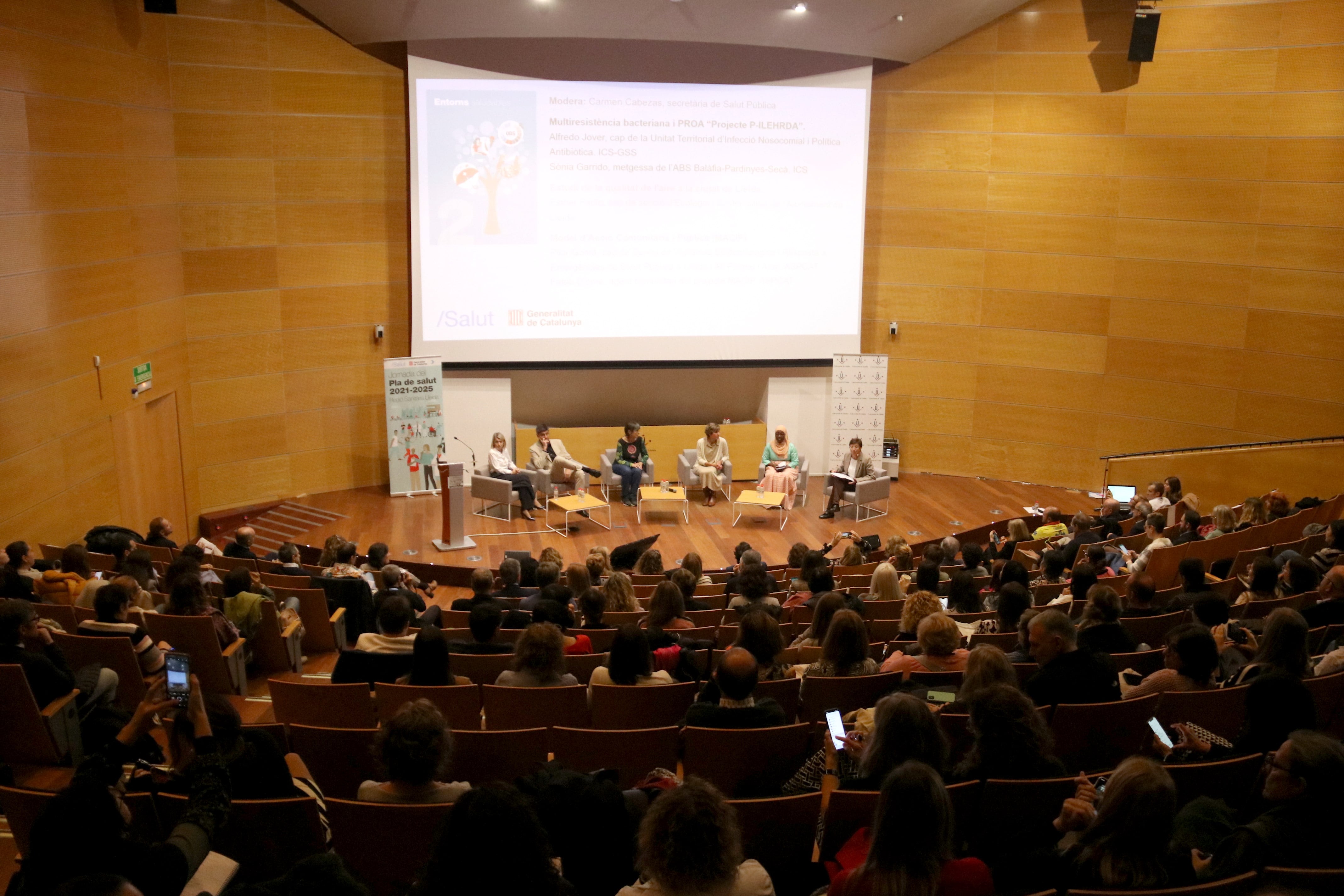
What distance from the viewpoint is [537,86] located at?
1205 cm

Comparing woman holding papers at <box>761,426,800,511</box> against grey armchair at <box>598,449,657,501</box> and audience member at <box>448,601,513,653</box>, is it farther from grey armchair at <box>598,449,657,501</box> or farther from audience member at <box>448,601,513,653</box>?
audience member at <box>448,601,513,653</box>

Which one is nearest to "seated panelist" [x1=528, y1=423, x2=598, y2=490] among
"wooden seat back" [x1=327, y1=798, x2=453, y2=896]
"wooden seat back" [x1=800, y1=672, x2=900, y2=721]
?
"wooden seat back" [x1=800, y1=672, x2=900, y2=721]

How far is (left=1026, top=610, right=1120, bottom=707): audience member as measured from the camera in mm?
3982

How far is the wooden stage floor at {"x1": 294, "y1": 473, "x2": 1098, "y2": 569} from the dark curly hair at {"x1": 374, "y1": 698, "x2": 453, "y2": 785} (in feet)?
22.3

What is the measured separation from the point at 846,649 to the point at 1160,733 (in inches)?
47.0

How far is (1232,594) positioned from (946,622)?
300cm

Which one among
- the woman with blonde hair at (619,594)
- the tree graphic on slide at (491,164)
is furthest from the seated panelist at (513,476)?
the woman with blonde hair at (619,594)

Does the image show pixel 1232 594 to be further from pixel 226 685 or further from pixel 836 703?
pixel 226 685

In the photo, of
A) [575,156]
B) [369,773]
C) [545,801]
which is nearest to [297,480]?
[575,156]

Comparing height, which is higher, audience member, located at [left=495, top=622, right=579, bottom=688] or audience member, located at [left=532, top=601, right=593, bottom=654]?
audience member, located at [left=495, top=622, right=579, bottom=688]

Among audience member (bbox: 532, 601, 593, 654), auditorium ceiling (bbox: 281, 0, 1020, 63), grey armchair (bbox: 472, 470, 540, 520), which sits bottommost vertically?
grey armchair (bbox: 472, 470, 540, 520)

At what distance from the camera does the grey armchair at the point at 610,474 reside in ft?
39.6

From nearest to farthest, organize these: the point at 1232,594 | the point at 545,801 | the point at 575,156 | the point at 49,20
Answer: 1. the point at 545,801
2. the point at 1232,594
3. the point at 49,20
4. the point at 575,156

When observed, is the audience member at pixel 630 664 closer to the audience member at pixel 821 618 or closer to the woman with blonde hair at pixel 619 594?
the audience member at pixel 821 618
